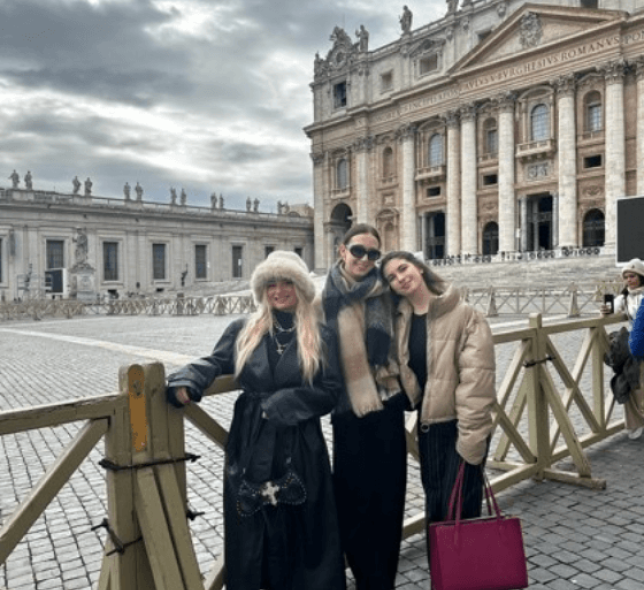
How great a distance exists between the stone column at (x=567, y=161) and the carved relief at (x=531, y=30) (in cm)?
352

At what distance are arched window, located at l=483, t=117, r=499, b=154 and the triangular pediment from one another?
4.22 m

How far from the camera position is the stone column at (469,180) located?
144 feet

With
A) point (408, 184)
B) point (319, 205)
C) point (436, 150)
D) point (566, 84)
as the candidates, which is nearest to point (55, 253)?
point (319, 205)

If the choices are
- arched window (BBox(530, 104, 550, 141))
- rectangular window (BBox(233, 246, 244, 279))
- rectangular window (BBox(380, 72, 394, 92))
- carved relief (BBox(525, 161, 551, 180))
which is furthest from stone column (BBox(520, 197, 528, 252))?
rectangular window (BBox(233, 246, 244, 279))

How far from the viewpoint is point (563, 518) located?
420 cm

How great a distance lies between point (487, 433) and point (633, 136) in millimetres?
40050

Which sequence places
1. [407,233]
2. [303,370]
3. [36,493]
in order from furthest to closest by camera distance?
[407,233] → [303,370] → [36,493]

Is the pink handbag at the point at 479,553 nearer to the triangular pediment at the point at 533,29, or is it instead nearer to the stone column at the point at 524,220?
the triangular pediment at the point at 533,29

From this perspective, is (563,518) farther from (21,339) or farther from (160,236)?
(160,236)

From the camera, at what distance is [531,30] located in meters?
40.0

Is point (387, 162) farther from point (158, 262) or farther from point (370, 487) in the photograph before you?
point (370, 487)

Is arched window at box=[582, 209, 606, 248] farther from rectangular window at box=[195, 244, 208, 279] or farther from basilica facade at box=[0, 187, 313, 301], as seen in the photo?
rectangular window at box=[195, 244, 208, 279]

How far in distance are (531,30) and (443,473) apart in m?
43.7

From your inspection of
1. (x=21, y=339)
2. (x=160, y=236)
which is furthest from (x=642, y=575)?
(x=160, y=236)
